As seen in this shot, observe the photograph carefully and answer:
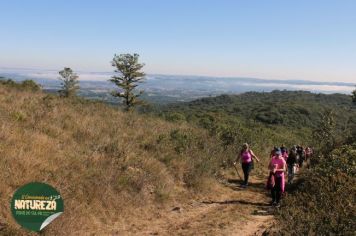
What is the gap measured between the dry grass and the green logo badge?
1.37 m

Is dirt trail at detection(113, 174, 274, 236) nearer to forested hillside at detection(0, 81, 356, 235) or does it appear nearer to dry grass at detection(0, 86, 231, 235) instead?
forested hillside at detection(0, 81, 356, 235)

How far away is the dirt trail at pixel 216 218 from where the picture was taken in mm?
8594

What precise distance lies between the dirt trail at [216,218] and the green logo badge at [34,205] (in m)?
2.98

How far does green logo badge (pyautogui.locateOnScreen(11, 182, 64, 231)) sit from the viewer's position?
5250 millimetres

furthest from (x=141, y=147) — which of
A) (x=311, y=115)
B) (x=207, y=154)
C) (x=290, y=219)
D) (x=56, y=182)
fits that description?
(x=311, y=115)

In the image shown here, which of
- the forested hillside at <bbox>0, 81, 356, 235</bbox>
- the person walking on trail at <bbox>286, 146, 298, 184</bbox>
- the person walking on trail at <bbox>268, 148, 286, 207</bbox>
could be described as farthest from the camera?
the person walking on trail at <bbox>286, 146, 298, 184</bbox>

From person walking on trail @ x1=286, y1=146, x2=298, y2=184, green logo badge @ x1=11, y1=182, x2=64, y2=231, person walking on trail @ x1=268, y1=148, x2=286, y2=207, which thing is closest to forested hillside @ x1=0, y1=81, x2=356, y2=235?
person walking on trail @ x1=268, y1=148, x2=286, y2=207

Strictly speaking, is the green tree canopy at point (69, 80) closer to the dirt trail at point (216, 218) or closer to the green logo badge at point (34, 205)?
the dirt trail at point (216, 218)

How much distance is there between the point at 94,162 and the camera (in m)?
9.82

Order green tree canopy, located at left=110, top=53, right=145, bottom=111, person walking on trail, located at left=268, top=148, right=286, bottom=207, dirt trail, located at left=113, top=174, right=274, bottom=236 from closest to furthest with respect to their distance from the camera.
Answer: dirt trail, located at left=113, top=174, right=274, bottom=236
person walking on trail, located at left=268, top=148, right=286, bottom=207
green tree canopy, located at left=110, top=53, right=145, bottom=111

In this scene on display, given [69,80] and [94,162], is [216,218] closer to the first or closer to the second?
[94,162]

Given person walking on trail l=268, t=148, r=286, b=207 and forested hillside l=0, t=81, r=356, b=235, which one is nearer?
forested hillside l=0, t=81, r=356, b=235

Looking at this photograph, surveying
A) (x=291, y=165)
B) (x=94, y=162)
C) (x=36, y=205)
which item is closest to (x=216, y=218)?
(x=94, y=162)

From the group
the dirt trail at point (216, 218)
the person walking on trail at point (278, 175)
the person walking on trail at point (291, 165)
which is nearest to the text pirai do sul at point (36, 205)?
the dirt trail at point (216, 218)
